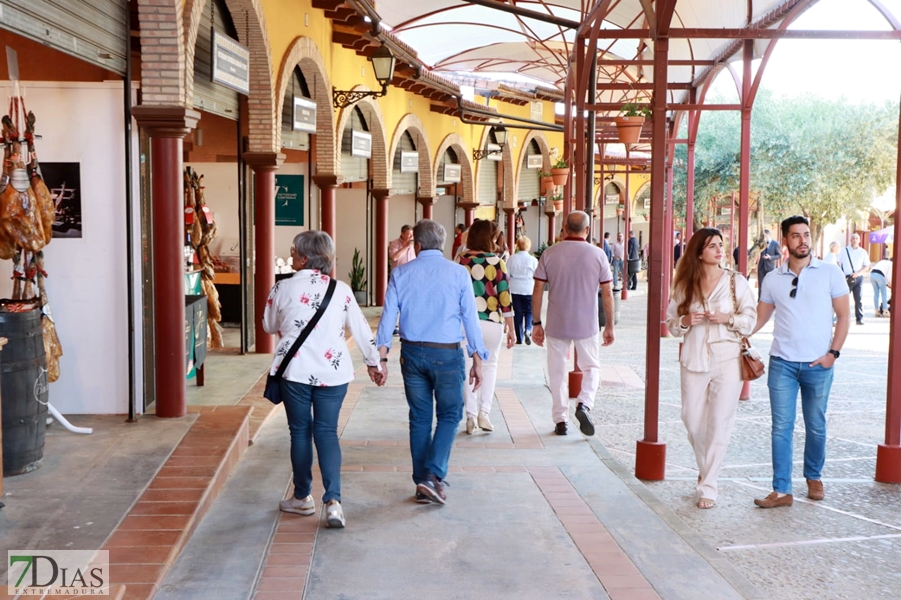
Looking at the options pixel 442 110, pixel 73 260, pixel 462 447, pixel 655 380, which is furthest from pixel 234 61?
pixel 442 110

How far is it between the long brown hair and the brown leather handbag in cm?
18

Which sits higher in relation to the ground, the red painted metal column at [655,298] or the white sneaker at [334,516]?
the red painted metal column at [655,298]

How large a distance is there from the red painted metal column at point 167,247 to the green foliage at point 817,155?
90.9 ft

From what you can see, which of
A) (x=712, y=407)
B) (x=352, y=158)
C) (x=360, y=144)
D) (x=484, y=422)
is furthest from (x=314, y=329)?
(x=352, y=158)

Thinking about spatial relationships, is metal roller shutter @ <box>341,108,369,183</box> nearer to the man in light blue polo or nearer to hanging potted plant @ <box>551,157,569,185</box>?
hanging potted plant @ <box>551,157,569,185</box>

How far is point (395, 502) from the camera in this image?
5.32 metres

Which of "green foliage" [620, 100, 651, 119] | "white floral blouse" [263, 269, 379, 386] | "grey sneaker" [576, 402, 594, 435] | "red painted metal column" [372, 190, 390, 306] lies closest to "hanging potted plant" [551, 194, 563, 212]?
"red painted metal column" [372, 190, 390, 306]

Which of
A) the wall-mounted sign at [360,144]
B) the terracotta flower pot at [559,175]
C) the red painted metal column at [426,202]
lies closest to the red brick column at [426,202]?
the red painted metal column at [426,202]

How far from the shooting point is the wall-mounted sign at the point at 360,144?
47.3ft

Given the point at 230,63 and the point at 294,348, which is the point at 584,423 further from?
the point at 230,63

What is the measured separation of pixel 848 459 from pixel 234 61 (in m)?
5.87

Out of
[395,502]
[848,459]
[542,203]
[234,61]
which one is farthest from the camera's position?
[542,203]

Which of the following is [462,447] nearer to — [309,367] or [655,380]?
[655,380]

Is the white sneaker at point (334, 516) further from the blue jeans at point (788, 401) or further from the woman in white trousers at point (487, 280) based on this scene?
the blue jeans at point (788, 401)
